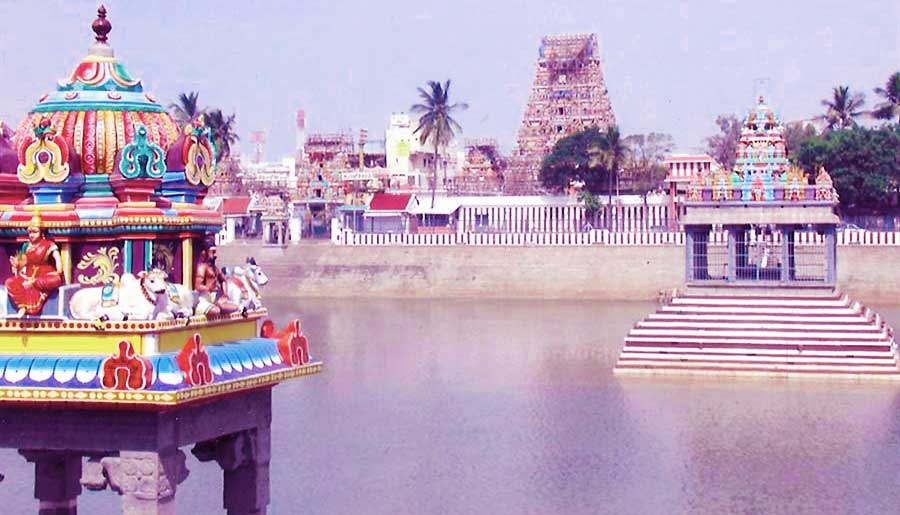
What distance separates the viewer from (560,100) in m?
81.1

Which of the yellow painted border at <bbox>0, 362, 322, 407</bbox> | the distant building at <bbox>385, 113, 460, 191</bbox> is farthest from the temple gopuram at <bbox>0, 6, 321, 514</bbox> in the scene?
the distant building at <bbox>385, 113, 460, 191</bbox>

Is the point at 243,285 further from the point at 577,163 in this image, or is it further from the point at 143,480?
the point at 577,163

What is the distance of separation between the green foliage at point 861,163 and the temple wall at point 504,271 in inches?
403

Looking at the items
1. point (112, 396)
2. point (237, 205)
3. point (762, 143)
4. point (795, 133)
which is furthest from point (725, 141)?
point (112, 396)

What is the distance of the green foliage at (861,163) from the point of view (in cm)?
6091

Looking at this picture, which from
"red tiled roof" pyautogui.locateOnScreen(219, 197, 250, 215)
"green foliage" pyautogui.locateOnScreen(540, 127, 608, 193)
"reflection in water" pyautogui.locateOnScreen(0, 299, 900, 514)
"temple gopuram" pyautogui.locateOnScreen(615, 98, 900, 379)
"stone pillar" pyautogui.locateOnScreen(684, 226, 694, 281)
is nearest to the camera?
"reflection in water" pyautogui.locateOnScreen(0, 299, 900, 514)

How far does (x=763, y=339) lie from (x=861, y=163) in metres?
31.1

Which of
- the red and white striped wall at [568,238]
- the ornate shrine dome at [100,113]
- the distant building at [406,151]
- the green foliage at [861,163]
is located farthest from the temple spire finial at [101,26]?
the distant building at [406,151]

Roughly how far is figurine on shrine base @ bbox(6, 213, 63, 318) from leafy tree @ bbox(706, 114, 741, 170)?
80.1 meters

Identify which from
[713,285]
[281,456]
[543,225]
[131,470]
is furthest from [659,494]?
[543,225]

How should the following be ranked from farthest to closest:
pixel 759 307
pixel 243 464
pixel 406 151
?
1. pixel 406 151
2. pixel 759 307
3. pixel 243 464

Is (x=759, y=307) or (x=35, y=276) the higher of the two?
(x=35, y=276)

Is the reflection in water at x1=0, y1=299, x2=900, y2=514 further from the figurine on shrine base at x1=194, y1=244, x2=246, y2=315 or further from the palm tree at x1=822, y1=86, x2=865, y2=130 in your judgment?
the palm tree at x1=822, y1=86, x2=865, y2=130

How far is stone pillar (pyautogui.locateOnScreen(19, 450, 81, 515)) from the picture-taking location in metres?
12.3
